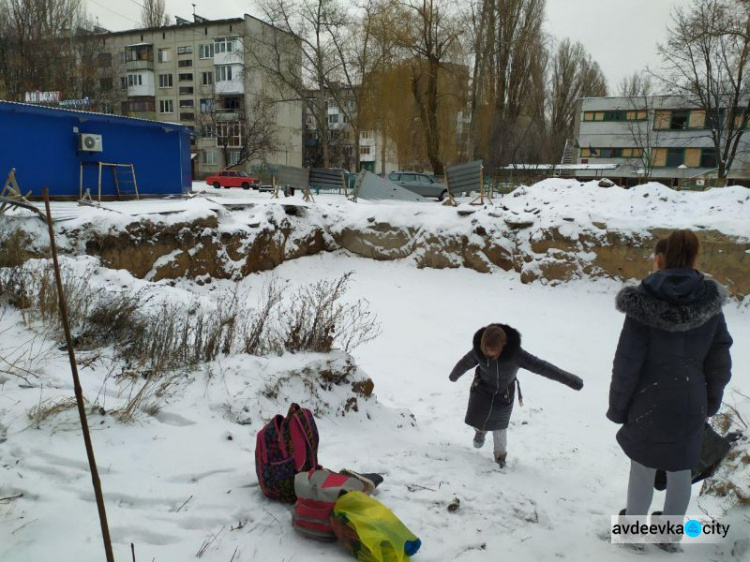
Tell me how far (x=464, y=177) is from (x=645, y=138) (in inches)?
1350

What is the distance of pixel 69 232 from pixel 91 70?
91.3ft

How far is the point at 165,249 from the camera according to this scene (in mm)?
10406

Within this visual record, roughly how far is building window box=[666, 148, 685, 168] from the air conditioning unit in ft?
140

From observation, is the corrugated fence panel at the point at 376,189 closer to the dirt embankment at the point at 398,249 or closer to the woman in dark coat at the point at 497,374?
the dirt embankment at the point at 398,249

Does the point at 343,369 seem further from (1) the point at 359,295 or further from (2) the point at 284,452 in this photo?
(1) the point at 359,295

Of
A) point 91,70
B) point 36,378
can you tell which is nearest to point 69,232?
point 36,378

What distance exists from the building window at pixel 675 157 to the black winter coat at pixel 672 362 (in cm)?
4623

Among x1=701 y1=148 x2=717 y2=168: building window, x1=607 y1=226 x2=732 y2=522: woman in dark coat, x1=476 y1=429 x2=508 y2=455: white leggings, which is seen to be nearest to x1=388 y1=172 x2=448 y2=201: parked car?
x1=476 y1=429 x2=508 y2=455: white leggings

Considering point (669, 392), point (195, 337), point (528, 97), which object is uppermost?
point (528, 97)

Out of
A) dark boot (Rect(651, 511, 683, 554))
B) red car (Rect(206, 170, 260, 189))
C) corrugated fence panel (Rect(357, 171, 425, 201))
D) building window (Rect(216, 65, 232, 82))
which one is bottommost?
dark boot (Rect(651, 511, 683, 554))

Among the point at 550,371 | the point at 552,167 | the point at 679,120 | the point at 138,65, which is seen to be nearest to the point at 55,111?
the point at 550,371

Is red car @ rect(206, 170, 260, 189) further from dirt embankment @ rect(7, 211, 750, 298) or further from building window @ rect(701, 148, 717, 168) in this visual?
building window @ rect(701, 148, 717, 168)

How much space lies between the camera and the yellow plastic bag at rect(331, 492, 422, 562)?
2.18m

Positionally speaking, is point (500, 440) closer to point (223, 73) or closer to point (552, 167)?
point (552, 167)
